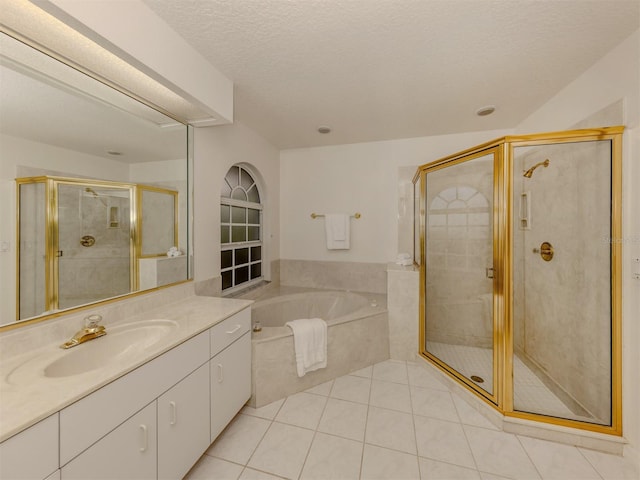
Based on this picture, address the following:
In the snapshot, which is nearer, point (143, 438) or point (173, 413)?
point (143, 438)

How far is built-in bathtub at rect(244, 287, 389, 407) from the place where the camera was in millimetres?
1879

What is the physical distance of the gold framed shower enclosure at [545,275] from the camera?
5.13 ft

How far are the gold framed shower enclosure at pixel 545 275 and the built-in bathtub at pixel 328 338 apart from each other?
628mm

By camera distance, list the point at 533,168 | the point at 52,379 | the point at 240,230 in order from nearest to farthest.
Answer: the point at 52,379, the point at 533,168, the point at 240,230

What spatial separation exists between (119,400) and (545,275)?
8.94ft

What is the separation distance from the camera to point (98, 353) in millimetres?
1188

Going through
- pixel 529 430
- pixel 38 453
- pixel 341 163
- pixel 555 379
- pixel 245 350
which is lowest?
pixel 529 430

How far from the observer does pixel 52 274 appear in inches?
46.5

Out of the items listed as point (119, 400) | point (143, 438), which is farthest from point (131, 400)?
point (143, 438)

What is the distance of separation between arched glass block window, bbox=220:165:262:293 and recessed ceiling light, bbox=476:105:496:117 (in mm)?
2384

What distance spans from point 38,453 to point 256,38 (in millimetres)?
1898

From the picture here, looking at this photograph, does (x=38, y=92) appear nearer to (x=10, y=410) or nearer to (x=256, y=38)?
(x=256, y=38)

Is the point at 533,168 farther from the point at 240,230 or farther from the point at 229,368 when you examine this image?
the point at 240,230

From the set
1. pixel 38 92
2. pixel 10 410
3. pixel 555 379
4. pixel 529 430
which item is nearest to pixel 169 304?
pixel 10 410
